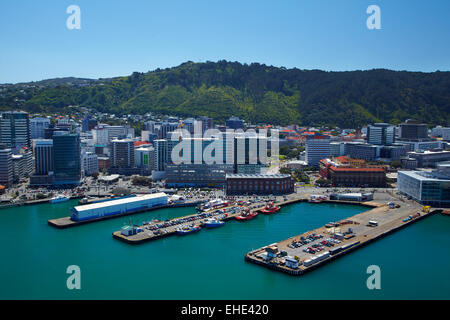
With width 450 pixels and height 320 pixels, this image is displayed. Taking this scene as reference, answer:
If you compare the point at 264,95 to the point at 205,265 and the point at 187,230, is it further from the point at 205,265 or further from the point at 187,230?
the point at 205,265

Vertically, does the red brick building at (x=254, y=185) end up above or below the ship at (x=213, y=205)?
above

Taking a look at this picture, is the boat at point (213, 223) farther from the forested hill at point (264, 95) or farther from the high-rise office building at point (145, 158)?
the forested hill at point (264, 95)

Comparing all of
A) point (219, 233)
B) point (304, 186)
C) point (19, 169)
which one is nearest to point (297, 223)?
point (219, 233)

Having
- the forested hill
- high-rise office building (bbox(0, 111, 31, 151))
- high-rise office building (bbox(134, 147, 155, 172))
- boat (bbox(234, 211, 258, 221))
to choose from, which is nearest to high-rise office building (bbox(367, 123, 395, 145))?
the forested hill

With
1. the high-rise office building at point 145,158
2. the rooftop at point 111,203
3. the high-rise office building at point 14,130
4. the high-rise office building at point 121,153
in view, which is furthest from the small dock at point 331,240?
the high-rise office building at point 14,130

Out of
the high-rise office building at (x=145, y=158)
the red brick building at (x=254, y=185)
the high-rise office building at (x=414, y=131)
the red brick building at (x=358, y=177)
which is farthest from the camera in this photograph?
the high-rise office building at (x=414, y=131)

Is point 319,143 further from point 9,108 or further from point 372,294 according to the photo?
point 9,108
